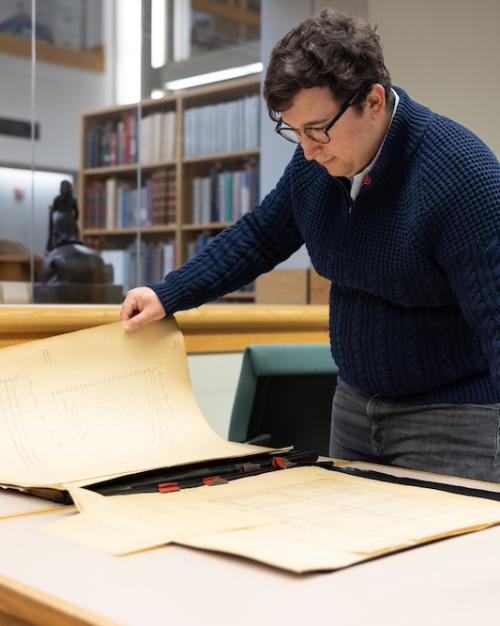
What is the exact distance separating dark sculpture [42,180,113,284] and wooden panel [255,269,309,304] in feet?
1.87

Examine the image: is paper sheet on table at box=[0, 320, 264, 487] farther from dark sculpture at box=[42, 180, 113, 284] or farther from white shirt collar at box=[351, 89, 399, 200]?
dark sculpture at box=[42, 180, 113, 284]

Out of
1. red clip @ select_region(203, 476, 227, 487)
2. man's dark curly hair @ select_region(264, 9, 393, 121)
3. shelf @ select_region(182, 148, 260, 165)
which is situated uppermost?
shelf @ select_region(182, 148, 260, 165)

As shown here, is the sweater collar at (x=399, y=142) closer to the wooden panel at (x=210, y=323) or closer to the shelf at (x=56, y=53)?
the wooden panel at (x=210, y=323)

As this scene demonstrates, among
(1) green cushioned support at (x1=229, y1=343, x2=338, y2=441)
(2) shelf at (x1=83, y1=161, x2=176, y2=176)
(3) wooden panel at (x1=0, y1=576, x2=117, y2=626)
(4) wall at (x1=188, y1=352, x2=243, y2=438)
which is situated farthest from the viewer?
(2) shelf at (x1=83, y1=161, x2=176, y2=176)

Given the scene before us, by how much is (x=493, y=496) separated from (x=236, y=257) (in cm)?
66

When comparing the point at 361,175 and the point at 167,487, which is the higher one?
the point at 361,175

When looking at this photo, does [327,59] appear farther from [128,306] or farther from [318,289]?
[318,289]

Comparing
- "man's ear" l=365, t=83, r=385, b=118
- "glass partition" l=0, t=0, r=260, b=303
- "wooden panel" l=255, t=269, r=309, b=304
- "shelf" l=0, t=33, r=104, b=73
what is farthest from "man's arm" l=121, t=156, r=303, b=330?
"shelf" l=0, t=33, r=104, b=73

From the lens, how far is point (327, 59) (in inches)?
48.0

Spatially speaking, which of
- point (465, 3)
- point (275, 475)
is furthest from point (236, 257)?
point (465, 3)

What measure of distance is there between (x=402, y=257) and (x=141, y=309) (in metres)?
0.49

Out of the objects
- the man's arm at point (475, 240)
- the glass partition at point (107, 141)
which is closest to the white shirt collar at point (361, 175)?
the man's arm at point (475, 240)

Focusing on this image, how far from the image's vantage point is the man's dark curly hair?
4.01 feet

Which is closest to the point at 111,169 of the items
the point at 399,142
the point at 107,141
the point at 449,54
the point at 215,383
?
the point at 107,141
